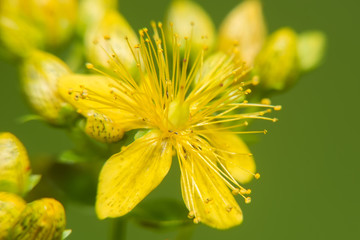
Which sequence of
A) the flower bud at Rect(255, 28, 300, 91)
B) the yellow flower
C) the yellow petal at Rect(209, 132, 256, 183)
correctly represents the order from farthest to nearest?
the flower bud at Rect(255, 28, 300, 91), the yellow petal at Rect(209, 132, 256, 183), the yellow flower

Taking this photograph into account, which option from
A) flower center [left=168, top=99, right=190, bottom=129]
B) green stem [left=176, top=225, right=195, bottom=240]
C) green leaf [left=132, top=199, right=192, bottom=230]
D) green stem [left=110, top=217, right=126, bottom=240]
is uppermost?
flower center [left=168, top=99, right=190, bottom=129]

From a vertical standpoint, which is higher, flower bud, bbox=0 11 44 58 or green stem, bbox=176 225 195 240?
flower bud, bbox=0 11 44 58

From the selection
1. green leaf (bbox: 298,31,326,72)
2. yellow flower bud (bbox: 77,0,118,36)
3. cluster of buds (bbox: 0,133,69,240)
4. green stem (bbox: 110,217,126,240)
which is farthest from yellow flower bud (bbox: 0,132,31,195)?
green leaf (bbox: 298,31,326,72)

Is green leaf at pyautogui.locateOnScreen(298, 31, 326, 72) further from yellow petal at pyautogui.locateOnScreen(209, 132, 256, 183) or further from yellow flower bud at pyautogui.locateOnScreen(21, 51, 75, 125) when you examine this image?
yellow flower bud at pyautogui.locateOnScreen(21, 51, 75, 125)

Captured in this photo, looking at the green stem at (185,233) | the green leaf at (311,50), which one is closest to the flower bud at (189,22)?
the green leaf at (311,50)

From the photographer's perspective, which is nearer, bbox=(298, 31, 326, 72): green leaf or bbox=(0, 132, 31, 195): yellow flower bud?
bbox=(0, 132, 31, 195): yellow flower bud

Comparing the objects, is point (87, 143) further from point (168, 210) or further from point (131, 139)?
point (168, 210)
